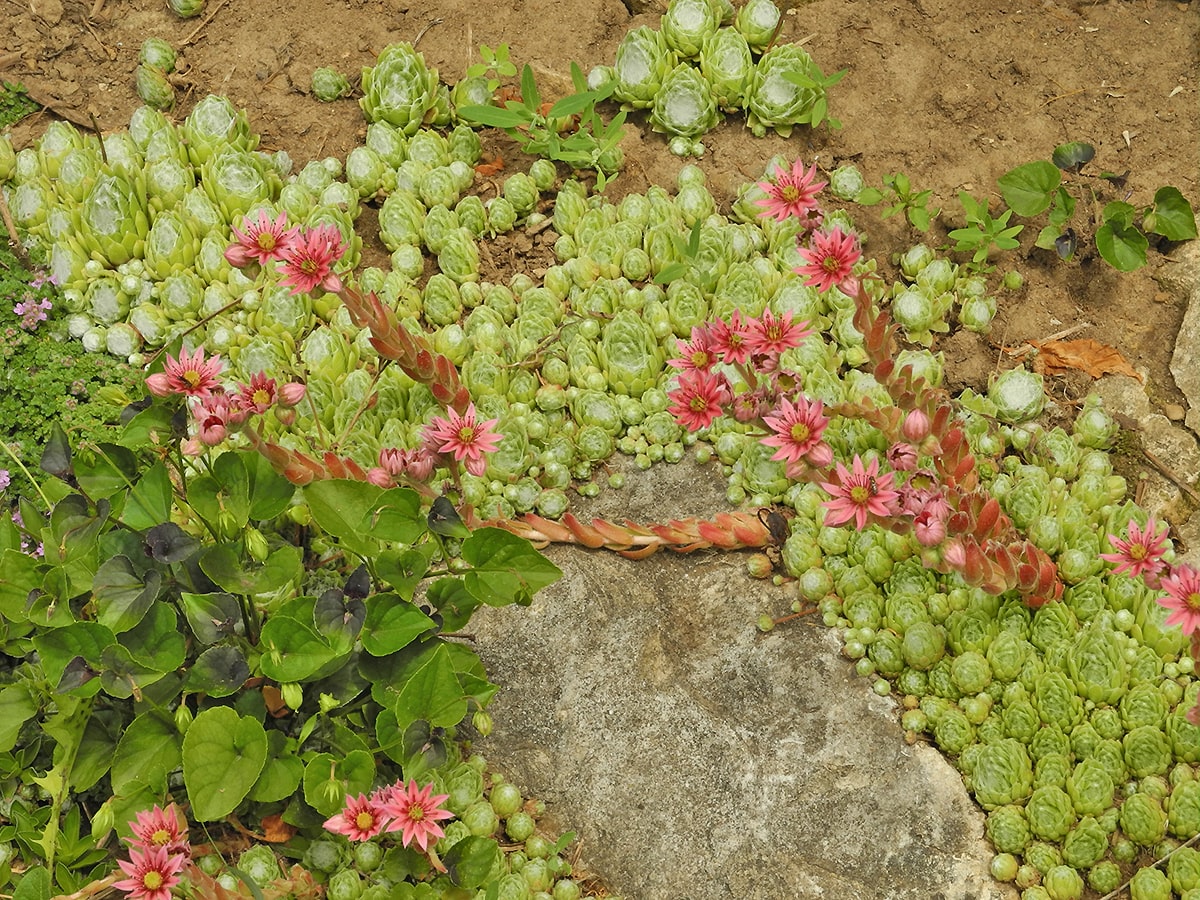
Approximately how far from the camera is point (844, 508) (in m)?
3.15

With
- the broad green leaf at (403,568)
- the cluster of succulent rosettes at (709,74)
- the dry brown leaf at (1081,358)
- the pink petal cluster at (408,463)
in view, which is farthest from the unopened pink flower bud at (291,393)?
the dry brown leaf at (1081,358)

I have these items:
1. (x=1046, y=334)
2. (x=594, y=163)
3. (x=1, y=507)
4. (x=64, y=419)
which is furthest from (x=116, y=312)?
(x=1046, y=334)

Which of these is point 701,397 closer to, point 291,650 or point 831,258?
point 831,258

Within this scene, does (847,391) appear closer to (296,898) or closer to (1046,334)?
(1046,334)

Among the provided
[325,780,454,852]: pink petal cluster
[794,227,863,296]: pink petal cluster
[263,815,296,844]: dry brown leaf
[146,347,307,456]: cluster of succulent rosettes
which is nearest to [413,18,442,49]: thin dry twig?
[146,347,307,456]: cluster of succulent rosettes

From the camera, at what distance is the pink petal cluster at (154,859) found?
9.50 ft

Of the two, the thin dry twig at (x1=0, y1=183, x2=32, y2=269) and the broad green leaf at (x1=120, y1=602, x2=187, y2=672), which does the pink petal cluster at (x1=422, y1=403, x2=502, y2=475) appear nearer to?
the broad green leaf at (x1=120, y1=602, x2=187, y2=672)

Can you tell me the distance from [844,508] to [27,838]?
2.45m

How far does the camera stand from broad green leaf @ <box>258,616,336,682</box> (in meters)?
3.26

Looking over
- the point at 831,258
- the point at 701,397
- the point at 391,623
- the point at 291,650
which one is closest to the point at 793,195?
the point at 831,258

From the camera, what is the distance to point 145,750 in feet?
11.2

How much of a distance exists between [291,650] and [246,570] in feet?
1.08

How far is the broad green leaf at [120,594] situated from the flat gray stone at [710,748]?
3.50 ft

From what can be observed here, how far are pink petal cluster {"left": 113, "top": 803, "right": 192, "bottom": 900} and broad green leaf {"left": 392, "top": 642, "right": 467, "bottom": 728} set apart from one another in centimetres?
63
